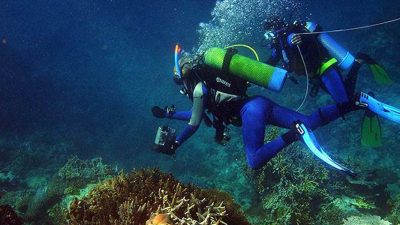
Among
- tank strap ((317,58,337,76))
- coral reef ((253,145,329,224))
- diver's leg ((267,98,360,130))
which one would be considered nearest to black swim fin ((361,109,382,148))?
diver's leg ((267,98,360,130))

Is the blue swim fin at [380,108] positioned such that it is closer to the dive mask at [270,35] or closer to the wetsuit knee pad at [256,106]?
the wetsuit knee pad at [256,106]

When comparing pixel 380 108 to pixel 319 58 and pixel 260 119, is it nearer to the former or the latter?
→ pixel 319 58

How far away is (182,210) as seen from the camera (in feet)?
11.5

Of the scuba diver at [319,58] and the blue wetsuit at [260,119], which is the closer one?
the blue wetsuit at [260,119]

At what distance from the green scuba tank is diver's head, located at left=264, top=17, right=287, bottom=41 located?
210cm

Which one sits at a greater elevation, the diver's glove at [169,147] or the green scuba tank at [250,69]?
the green scuba tank at [250,69]

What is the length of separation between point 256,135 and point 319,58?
2.74m

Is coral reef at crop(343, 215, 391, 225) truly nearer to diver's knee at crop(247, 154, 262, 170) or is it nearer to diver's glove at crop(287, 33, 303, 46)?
diver's knee at crop(247, 154, 262, 170)

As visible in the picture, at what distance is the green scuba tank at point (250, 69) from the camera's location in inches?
195

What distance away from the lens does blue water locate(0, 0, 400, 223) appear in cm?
1421

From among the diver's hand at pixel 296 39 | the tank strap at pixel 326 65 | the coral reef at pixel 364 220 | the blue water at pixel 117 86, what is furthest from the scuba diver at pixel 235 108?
the blue water at pixel 117 86

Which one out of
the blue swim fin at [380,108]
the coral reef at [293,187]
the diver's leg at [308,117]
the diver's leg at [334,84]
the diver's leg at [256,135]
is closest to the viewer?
the diver's leg at [256,135]

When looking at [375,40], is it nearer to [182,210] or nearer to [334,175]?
[334,175]

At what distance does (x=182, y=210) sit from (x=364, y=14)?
3363 centimetres
